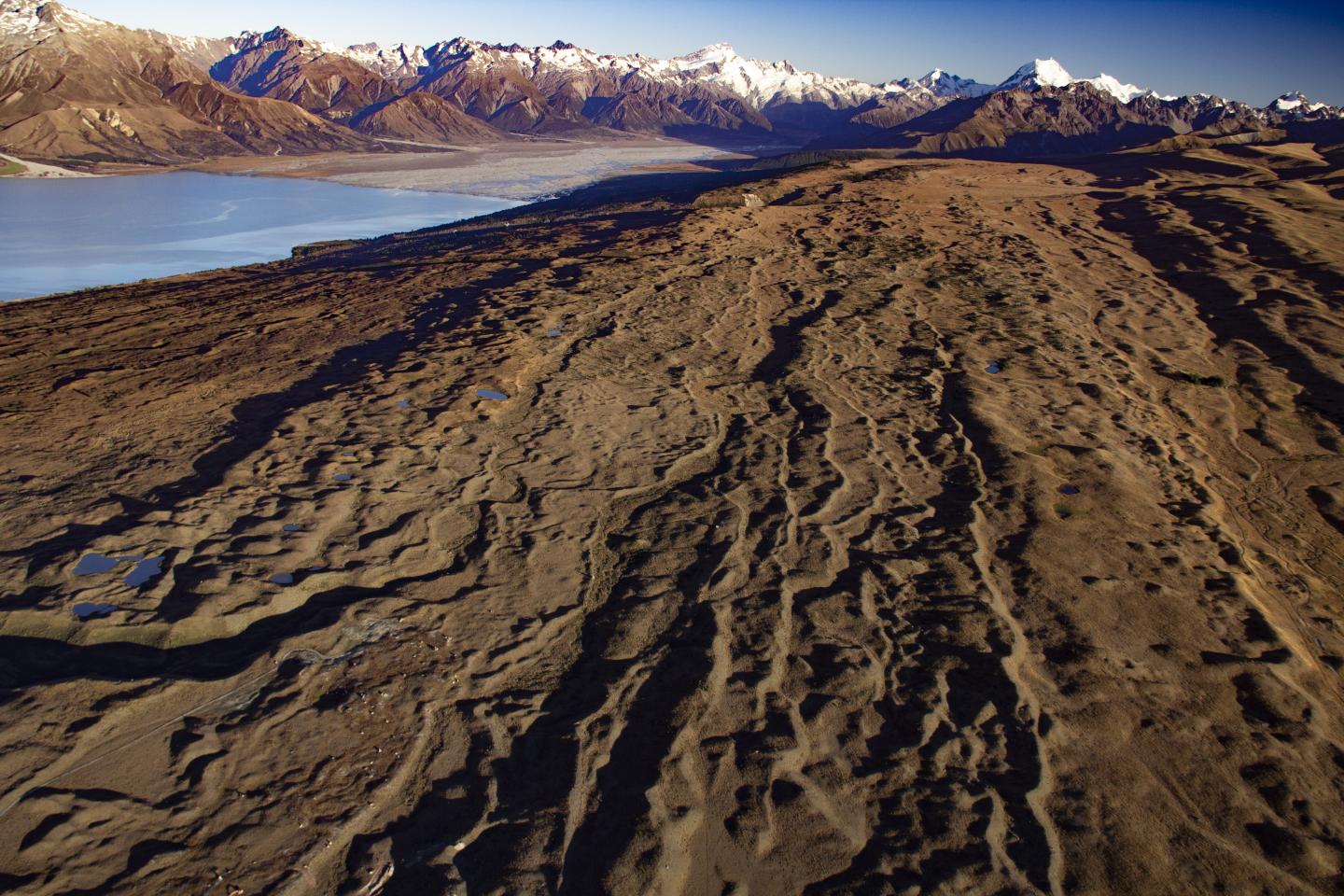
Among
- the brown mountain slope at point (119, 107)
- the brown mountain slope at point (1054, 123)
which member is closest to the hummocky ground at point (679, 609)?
the brown mountain slope at point (1054, 123)

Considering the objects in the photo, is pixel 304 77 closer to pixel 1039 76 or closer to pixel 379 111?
pixel 379 111

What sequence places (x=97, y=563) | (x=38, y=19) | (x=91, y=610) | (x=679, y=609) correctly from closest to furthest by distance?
1. (x=91, y=610)
2. (x=679, y=609)
3. (x=97, y=563)
4. (x=38, y=19)

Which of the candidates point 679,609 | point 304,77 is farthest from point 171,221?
point 304,77

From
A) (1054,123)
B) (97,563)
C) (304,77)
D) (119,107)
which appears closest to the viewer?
(97,563)

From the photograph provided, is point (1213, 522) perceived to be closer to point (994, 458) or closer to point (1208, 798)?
point (994, 458)

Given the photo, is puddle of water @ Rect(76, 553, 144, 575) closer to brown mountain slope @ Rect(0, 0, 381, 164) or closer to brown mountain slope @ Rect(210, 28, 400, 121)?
brown mountain slope @ Rect(0, 0, 381, 164)

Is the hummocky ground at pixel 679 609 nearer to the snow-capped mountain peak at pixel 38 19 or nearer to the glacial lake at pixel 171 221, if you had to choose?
the glacial lake at pixel 171 221
